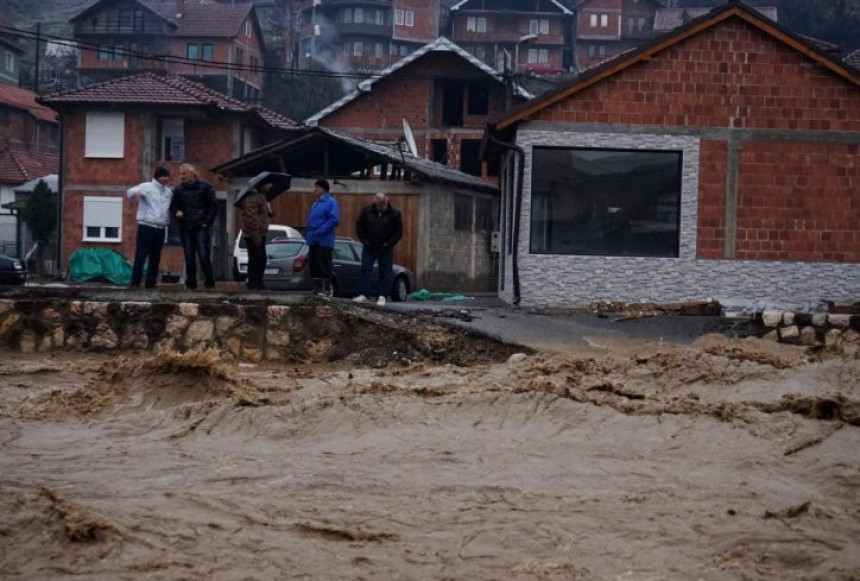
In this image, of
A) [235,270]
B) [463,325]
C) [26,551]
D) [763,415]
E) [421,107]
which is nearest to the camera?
[26,551]

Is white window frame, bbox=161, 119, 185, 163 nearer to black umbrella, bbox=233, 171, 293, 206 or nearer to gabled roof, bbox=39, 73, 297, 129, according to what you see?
gabled roof, bbox=39, 73, 297, 129

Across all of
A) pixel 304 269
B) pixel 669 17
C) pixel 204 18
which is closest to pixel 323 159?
pixel 304 269

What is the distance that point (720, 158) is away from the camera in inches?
727

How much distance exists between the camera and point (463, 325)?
1303 cm

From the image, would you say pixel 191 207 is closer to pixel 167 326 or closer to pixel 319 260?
pixel 319 260

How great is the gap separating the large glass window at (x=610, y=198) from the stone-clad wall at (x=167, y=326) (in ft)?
22.1

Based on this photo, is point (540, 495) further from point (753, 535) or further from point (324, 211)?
point (324, 211)

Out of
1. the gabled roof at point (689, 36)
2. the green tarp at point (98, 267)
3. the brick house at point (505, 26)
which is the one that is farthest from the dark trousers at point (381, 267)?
the brick house at point (505, 26)

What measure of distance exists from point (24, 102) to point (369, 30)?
28.6m

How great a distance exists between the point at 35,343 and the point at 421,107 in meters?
32.8

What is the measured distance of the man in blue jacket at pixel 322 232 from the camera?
16984mm

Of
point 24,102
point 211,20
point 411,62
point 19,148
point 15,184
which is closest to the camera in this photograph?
point 411,62

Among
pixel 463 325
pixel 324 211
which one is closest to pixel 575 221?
pixel 324 211

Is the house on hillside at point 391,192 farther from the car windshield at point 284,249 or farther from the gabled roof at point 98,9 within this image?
the gabled roof at point 98,9
